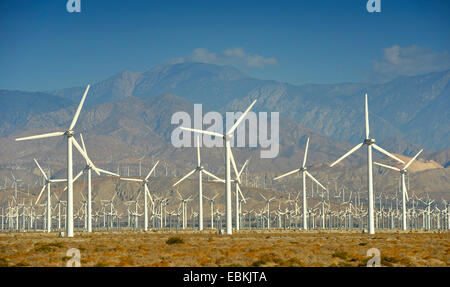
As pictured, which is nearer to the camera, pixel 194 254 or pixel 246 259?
pixel 246 259

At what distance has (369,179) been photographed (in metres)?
102
